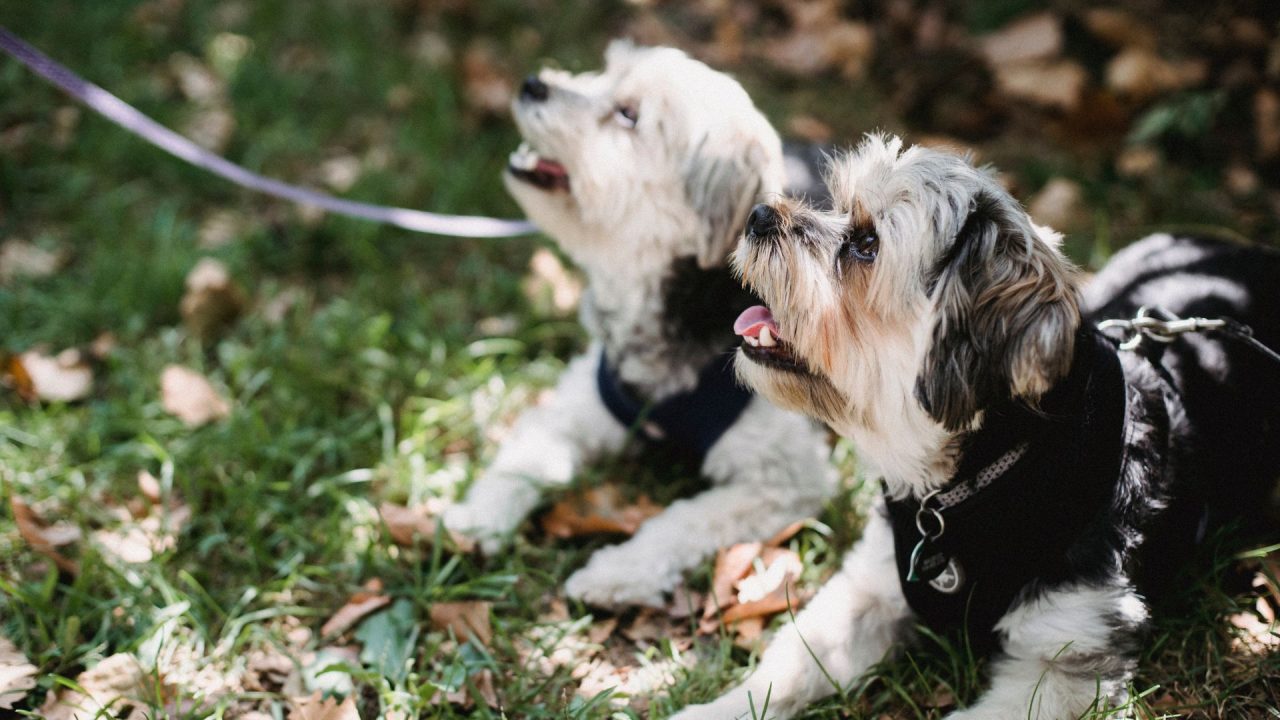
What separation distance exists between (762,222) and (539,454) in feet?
5.00

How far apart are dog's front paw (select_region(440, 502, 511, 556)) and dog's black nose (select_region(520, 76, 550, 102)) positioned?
157cm

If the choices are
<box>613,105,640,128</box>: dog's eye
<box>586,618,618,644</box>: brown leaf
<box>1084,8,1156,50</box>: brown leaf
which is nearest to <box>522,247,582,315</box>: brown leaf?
<box>613,105,640,128</box>: dog's eye

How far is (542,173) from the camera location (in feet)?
11.7

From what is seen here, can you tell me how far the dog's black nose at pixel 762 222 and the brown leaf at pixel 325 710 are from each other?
1817 millimetres

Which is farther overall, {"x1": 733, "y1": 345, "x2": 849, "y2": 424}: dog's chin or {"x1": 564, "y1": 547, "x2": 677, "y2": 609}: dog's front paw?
{"x1": 564, "y1": 547, "x2": 677, "y2": 609}: dog's front paw

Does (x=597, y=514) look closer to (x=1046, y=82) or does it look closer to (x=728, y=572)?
(x=728, y=572)

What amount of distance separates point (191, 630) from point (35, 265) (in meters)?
2.61

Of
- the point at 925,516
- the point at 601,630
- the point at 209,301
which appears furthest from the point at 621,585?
the point at 209,301

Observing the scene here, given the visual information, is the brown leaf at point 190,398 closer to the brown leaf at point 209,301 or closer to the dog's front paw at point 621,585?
the brown leaf at point 209,301

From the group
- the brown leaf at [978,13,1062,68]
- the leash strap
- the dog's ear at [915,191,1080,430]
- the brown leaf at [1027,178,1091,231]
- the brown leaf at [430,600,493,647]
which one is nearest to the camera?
the dog's ear at [915,191,1080,430]

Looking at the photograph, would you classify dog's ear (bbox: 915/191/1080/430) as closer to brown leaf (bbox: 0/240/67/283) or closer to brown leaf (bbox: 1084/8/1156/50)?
brown leaf (bbox: 1084/8/1156/50)

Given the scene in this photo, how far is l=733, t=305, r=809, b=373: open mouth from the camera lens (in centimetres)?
256

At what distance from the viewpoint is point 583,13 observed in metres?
6.64

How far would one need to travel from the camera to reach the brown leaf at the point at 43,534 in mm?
3191
